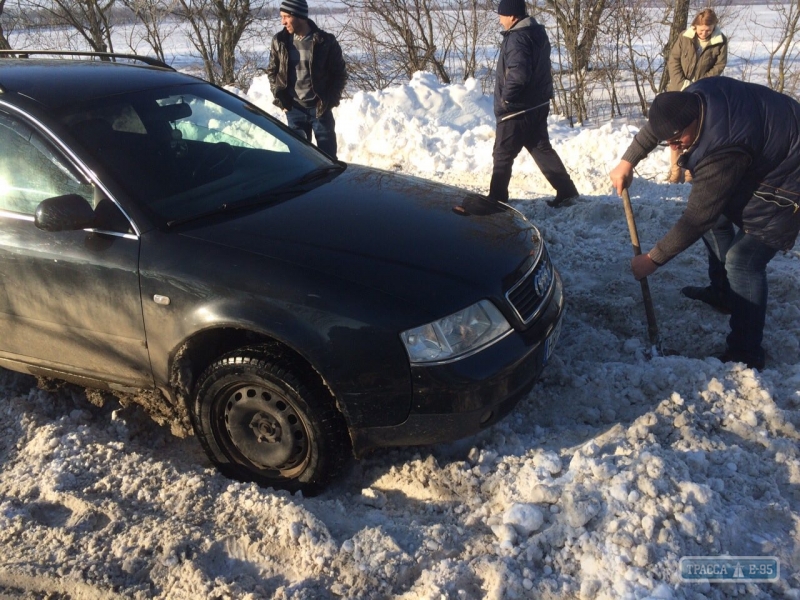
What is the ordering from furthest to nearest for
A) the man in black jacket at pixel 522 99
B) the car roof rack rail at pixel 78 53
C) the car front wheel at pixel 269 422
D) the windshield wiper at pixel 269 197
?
1. the man in black jacket at pixel 522 99
2. the car roof rack rail at pixel 78 53
3. the windshield wiper at pixel 269 197
4. the car front wheel at pixel 269 422

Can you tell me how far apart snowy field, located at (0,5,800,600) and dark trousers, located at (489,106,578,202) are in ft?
7.74

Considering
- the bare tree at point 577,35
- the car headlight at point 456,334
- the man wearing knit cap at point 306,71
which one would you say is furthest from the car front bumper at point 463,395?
the bare tree at point 577,35

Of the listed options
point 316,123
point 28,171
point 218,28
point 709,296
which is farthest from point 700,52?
point 218,28

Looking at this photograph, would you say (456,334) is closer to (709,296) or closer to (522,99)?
(709,296)

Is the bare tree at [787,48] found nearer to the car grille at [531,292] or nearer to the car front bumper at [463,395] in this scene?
the car grille at [531,292]

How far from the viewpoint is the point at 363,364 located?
2691mm

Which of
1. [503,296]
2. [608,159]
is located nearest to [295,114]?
[608,159]

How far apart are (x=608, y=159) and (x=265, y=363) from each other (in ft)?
19.4

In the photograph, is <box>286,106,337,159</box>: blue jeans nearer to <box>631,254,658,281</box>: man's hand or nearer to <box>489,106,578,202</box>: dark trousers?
<box>489,106,578,202</box>: dark trousers

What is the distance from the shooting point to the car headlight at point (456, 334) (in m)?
2.69

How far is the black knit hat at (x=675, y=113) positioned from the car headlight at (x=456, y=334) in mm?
1361

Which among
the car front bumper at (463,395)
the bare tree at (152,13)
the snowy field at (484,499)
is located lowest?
the snowy field at (484,499)

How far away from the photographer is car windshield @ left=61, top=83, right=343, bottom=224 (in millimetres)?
3115

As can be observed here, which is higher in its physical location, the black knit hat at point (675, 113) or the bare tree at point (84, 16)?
the bare tree at point (84, 16)
